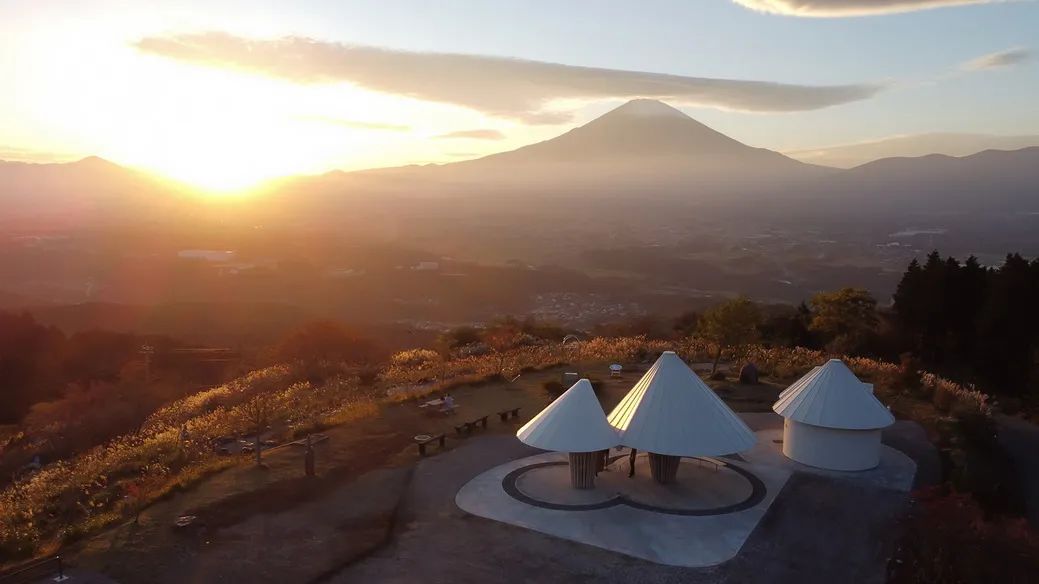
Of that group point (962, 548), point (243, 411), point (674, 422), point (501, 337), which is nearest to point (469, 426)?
Result: point (674, 422)

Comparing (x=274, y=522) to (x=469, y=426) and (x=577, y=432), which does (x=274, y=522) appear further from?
(x=469, y=426)

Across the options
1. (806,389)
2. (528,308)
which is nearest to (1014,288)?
(806,389)

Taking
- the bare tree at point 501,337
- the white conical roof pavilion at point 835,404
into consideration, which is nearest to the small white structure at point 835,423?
the white conical roof pavilion at point 835,404

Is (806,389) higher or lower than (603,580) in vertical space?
higher

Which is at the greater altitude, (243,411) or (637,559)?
(637,559)

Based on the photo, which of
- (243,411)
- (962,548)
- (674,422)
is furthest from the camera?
(243,411)

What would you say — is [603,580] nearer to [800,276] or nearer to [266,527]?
[266,527]
